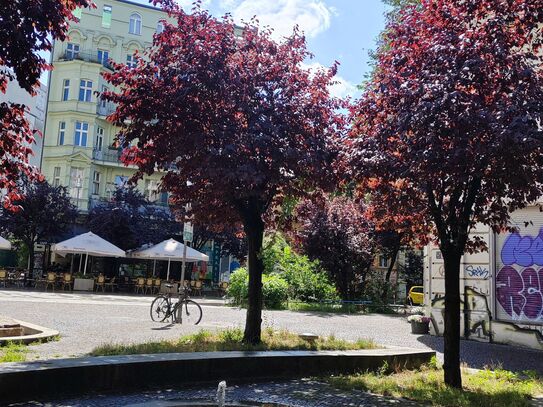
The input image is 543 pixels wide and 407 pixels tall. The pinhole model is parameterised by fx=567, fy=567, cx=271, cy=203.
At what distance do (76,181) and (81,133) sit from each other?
3633mm

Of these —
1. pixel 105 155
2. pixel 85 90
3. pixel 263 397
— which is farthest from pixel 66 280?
pixel 263 397

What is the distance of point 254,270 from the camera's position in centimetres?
1052

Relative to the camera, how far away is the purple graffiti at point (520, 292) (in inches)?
548

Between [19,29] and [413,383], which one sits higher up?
[19,29]

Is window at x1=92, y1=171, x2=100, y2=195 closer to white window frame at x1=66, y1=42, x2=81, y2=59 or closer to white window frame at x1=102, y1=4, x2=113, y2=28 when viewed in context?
white window frame at x1=66, y1=42, x2=81, y2=59

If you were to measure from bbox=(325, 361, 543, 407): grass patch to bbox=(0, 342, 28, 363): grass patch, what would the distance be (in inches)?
177

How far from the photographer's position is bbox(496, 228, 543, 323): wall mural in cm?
1396

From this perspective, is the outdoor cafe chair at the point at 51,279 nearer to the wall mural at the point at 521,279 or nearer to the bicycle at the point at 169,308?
the bicycle at the point at 169,308

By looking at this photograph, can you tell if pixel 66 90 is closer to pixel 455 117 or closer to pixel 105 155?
pixel 105 155

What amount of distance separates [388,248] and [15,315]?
2028 centimetres

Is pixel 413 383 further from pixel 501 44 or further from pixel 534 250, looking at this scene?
pixel 534 250

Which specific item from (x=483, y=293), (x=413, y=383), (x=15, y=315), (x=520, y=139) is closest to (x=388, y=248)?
(x=483, y=293)

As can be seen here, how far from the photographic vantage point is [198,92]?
9.07 metres

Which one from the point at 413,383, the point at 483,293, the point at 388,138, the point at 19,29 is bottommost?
the point at 413,383
